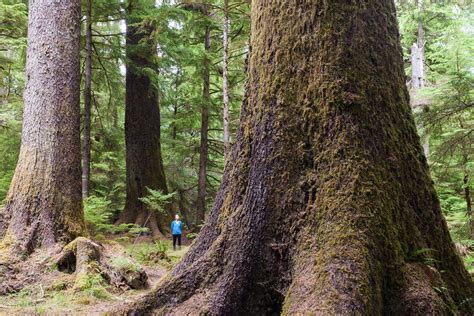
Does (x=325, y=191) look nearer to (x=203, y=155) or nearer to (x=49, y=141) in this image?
(x=49, y=141)

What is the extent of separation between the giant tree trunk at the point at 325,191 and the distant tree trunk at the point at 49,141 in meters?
3.71

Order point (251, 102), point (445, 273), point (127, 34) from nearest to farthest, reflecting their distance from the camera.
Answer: point (445, 273), point (251, 102), point (127, 34)

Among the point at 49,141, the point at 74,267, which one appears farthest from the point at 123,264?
the point at 49,141

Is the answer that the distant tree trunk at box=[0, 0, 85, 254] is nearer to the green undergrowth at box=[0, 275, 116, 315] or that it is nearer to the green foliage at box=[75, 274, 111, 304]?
the green undergrowth at box=[0, 275, 116, 315]

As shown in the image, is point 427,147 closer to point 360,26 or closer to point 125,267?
point 125,267

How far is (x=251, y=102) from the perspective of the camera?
10.7 feet

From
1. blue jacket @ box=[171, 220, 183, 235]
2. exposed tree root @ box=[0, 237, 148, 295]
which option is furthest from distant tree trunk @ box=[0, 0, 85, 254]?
blue jacket @ box=[171, 220, 183, 235]

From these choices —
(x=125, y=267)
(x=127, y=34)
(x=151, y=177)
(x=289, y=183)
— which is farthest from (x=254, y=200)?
(x=127, y=34)

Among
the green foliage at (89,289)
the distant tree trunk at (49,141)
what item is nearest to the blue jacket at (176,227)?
the distant tree trunk at (49,141)

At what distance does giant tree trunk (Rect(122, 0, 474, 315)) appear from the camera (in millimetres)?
2553

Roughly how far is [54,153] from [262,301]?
4.88 m

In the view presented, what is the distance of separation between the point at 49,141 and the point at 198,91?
8.82 metres

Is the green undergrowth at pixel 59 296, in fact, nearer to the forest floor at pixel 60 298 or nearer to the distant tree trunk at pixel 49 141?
the forest floor at pixel 60 298

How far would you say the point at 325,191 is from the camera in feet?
8.93
